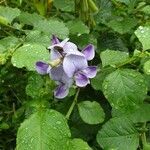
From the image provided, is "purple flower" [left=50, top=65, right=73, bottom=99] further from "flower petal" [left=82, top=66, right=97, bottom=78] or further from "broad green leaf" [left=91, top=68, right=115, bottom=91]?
"broad green leaf" [left=91, top=68, right=115, bottom=91]

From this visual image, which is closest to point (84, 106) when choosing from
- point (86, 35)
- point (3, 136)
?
point (86, 35)

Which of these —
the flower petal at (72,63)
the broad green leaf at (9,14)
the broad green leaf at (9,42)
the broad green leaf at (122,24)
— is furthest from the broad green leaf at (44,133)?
the broad green leaf at (122,24)

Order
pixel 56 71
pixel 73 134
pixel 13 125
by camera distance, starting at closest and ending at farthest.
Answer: pixel 56 71, pixel 73 134, pixel 13 125

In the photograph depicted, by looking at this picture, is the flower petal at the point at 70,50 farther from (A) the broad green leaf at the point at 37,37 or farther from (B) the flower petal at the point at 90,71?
(A) the broad green leaf at the point at 37,37

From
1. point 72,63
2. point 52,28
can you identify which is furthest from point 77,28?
point 72,63

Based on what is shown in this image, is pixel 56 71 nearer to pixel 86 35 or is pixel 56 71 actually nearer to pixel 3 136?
pixel 86 35
